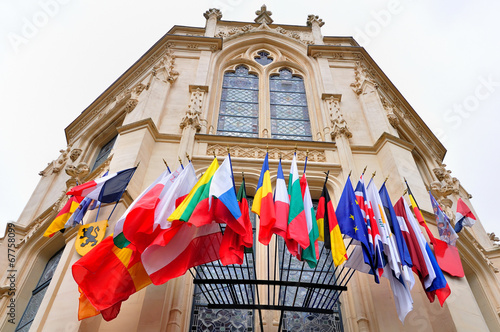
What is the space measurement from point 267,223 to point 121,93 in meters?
12.6

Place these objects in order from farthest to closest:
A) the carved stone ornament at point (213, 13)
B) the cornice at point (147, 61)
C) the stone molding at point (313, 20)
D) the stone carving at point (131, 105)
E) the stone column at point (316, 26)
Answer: the carved stone ornament at point (213, 13) → the stone molding at point (313, 20) → the stone column at point (316, 26) → the cornice at point (147, 61) → the stone carving at point (131, 105)

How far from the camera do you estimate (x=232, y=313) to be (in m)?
8.80

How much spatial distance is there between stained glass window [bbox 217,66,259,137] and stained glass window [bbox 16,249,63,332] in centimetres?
618

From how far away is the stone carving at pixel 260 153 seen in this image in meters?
12.3

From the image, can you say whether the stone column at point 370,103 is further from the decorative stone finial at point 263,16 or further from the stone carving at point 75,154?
the stone carving at point 75,154

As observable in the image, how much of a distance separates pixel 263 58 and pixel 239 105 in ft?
13.9

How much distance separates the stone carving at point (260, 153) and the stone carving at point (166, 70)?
4.21 metres

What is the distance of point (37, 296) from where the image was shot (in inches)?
449

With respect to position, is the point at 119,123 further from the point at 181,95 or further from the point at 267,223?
the point at 267,223

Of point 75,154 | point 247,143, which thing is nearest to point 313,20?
point 247,143

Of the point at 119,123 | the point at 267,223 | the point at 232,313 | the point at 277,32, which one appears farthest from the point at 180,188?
the point at 277,32

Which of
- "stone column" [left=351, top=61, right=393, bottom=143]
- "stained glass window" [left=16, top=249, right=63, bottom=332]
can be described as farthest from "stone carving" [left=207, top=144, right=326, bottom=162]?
"stained glass window" [left=16, top=249, right=63, bottom=332]

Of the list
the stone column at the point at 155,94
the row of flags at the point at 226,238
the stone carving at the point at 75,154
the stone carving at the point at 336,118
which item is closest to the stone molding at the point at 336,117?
the stone carving at the point at 336,118

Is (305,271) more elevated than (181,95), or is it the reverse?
(181,95)
